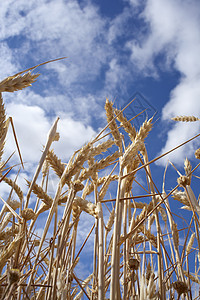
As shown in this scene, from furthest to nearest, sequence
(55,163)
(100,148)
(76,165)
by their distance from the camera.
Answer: (55,163) < (100,148) < (76,165)

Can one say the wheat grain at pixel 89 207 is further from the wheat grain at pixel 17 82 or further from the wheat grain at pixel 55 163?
the wheat grain at pixel 17 82

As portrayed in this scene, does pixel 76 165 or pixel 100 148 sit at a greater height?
pixel 100 148

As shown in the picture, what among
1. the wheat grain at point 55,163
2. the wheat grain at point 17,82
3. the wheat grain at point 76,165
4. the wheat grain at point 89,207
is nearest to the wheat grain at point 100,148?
the wheat grain at point 76,165

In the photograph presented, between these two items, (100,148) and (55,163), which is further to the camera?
(55,163)

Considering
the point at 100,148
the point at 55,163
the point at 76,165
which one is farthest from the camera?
the point at 55,163

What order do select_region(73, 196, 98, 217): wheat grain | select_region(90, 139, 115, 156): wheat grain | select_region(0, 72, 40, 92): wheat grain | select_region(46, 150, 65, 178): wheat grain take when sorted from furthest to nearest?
select_region(46, 150, 65, 178): wheat grain, select_region(90, 139, 115, 156): wheat grain, select_region(73, 196, 98, 217): wheat grain, select_region(0, 72, 40, 92): wheat grain

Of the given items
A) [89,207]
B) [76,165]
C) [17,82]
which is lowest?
[89,207]

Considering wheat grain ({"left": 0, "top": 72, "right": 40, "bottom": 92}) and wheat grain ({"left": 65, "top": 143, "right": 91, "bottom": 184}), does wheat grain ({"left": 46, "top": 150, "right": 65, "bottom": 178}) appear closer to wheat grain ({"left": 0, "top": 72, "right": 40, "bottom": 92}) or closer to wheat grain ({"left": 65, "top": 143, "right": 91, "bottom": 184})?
wheat grain ({"left": 65, "top": 143, "right": 91, "bottom": 184})

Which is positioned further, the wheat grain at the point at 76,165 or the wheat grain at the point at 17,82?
the wheat grain at the point at 76,165

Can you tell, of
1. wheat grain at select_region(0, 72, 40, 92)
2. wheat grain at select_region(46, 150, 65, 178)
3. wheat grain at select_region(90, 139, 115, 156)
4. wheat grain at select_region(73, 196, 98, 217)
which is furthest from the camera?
wheat grain at select_region(46, 150, 65, 178)

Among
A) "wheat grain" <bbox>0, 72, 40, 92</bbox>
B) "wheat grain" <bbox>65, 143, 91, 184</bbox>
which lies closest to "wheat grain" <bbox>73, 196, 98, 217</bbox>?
"wheat grain" <bbox>65, 143, 91, 184</bbox>

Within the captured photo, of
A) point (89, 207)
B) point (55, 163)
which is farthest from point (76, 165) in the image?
point (55, 163)

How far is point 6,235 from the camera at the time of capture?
5.17 feet

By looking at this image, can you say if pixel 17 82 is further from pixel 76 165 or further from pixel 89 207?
pixel 89 207
